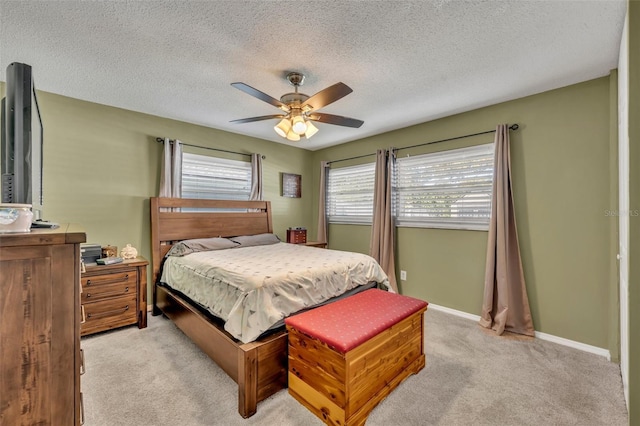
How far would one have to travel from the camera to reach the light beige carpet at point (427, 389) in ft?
5.59

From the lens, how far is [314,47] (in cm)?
202

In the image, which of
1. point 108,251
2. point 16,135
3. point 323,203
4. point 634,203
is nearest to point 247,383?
point 16,135

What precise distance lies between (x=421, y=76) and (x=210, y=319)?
2760 mm

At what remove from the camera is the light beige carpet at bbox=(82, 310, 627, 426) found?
1.71 m

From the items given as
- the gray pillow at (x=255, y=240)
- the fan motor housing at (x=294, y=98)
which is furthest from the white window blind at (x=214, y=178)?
the fan motor housing at (x=294, y=98)

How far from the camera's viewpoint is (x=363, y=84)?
262cm

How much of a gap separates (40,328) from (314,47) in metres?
2.12

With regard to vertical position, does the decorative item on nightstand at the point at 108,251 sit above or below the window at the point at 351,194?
below

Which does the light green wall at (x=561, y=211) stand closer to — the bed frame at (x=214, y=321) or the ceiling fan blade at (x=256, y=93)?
the ceiling fan blade at (x=256, y=93)

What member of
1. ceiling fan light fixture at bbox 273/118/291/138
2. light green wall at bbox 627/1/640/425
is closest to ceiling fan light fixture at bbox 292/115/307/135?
ceiling fan light fixture at bbox 273/118/291/138

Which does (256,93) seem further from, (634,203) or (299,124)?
(634,203)

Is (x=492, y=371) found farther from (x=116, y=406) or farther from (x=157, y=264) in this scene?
(x=157, y=264)

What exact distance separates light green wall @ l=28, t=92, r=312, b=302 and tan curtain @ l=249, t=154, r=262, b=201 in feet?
2.34

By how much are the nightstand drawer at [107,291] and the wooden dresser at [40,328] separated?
7.05 feet
